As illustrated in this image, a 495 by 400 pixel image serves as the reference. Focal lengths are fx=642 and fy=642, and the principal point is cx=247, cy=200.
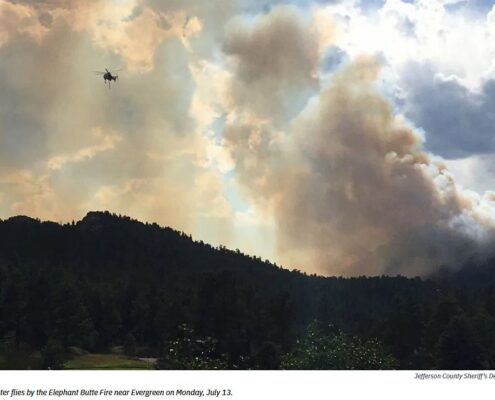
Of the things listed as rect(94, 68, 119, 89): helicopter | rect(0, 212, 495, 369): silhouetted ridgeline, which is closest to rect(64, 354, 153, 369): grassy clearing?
rect(0, 212, 495, 369): silhouetted ridgeline

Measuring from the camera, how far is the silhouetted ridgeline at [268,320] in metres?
21.9

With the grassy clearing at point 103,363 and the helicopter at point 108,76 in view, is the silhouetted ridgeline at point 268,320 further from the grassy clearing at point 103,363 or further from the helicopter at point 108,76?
the helicopter at point 108,76

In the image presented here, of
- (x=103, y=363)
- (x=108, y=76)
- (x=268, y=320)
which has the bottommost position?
(x=103, y=363)

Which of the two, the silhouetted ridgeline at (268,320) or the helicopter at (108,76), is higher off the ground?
the helicopter at (108,76)

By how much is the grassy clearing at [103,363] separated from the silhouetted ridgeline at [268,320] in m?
0.71

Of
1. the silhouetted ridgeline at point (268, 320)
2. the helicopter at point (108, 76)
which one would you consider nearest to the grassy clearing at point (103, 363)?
the silhouetted ridgeline at point (268, 320)

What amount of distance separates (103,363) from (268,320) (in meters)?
7.04

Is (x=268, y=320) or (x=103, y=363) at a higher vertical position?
(x=268, y=320)

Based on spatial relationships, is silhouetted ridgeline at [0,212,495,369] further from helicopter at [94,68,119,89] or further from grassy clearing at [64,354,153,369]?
helicopter at [94,68,119,89]

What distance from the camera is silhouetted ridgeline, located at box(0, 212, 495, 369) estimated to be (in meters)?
21.9

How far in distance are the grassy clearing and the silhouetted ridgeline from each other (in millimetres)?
713

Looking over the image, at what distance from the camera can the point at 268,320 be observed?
27484mm

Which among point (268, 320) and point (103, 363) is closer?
point (103, 363)
